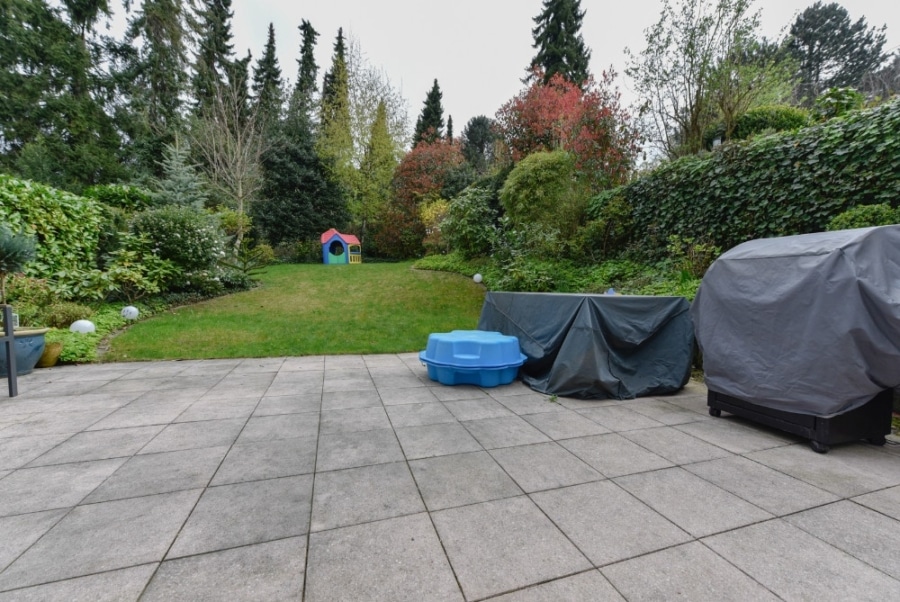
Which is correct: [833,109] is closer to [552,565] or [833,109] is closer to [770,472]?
[770,472]

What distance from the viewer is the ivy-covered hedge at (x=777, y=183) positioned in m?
4.13

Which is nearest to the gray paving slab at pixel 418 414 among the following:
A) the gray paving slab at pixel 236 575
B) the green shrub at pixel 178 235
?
the gray paving slab at pixel 236 575

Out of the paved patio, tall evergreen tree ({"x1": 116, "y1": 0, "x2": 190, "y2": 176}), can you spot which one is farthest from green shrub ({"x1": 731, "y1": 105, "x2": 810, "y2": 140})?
tall evergreen tree ({"x1": 116, "y1": 0, "x2": 190, "y2": 176})

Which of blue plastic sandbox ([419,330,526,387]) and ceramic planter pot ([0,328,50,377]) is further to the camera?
ceramic planter pot ([0,328,50,377])

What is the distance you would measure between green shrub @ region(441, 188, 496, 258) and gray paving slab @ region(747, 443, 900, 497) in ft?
30.8

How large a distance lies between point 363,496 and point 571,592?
1.11 m

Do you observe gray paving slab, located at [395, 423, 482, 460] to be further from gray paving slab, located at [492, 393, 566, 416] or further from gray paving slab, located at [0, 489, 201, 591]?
gray paving slab, located at [0, 489, 201, 591]

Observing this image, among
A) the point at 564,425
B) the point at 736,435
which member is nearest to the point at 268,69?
the point at 564,425

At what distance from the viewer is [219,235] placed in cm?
941

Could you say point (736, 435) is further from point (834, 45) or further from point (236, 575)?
point (834, 45)

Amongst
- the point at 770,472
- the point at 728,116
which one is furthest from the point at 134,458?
the point at 728,116

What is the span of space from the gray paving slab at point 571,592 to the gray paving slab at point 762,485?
1.13 m

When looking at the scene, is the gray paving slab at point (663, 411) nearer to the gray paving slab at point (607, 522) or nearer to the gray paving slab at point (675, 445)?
the gray paving slab at point (675, 445)

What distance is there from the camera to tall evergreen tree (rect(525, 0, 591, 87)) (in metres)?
21.5
